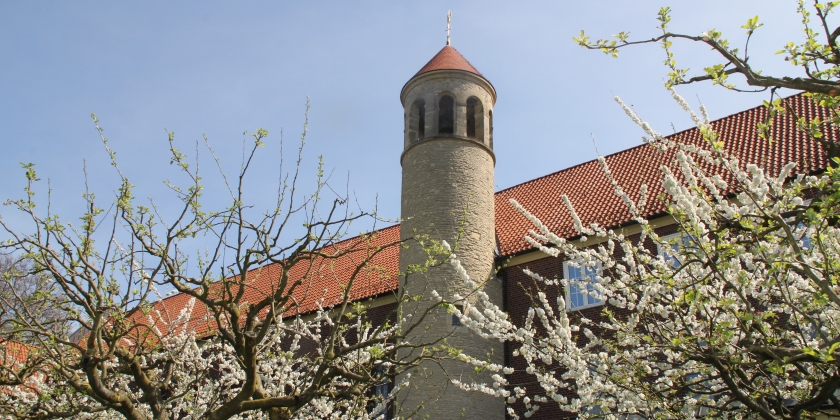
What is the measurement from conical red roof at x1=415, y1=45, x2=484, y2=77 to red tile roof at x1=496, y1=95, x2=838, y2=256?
4.10 meters

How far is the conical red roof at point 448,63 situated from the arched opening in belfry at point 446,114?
2.91ft

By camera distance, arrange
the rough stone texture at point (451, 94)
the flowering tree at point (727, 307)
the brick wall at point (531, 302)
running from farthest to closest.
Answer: the rough stone texture at point (451, 94) → the brick wall at point (531, 302) → the flowering tree at point (727, 307)

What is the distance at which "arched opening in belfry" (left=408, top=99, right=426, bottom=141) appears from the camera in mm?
19703

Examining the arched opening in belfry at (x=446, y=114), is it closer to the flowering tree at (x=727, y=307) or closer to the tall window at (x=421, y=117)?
the tall window at (x=421, y=117)

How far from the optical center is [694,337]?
649 cm

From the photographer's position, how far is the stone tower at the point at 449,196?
52.0ft

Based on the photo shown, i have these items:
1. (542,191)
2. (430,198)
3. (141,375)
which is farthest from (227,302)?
(542,191)

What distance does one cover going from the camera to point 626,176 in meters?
19.8

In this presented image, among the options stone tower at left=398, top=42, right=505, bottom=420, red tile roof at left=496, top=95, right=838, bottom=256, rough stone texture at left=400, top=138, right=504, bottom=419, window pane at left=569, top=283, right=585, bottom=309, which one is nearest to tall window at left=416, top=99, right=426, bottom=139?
stone tower at left=398, top=42, right=505, bottom=420

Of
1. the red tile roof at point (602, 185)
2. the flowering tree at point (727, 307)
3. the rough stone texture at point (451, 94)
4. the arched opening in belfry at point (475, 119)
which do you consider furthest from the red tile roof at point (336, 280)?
the flowering tree at point (727, 307)

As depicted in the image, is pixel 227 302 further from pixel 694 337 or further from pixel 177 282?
pixel 694 337

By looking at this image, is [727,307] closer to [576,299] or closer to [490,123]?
[576,299]

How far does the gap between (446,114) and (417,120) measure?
80 centimetres

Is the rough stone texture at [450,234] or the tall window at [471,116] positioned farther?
the tall window at [471,116]
